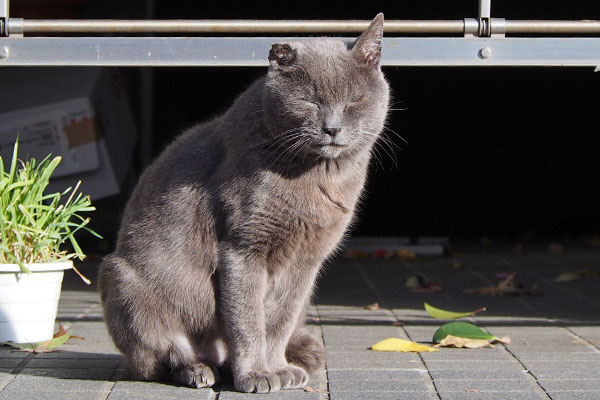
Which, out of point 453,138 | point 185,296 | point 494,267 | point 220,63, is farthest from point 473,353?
point 453,138

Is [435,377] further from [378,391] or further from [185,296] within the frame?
[185,296]

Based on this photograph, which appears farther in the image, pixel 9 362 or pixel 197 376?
pixel 9 362

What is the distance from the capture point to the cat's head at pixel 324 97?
2.40m

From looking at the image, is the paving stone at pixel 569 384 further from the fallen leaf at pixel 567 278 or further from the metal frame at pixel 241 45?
the fallen leaf at pixel 567 278

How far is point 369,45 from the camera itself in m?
2.52

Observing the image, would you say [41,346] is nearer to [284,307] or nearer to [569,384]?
[284,307]

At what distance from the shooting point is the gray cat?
96.4 inches

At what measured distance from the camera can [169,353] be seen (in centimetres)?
260

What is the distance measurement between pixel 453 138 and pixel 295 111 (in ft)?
16.7

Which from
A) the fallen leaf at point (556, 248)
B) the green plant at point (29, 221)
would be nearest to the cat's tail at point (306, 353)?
the green plant at point (29, 221)

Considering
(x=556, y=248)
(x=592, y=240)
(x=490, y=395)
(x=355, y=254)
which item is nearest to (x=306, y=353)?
(x=490, y=395)

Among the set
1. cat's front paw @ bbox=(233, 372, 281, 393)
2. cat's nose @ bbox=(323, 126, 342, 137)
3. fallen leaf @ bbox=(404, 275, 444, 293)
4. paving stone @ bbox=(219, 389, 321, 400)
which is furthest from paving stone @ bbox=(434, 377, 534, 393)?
fallen leaf @ bbox=(404, 275, 444, 293)

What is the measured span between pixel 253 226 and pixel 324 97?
1.46ft

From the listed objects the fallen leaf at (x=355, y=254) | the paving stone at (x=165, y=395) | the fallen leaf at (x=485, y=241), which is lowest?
the fallen leaf at (x=485, y=241)
